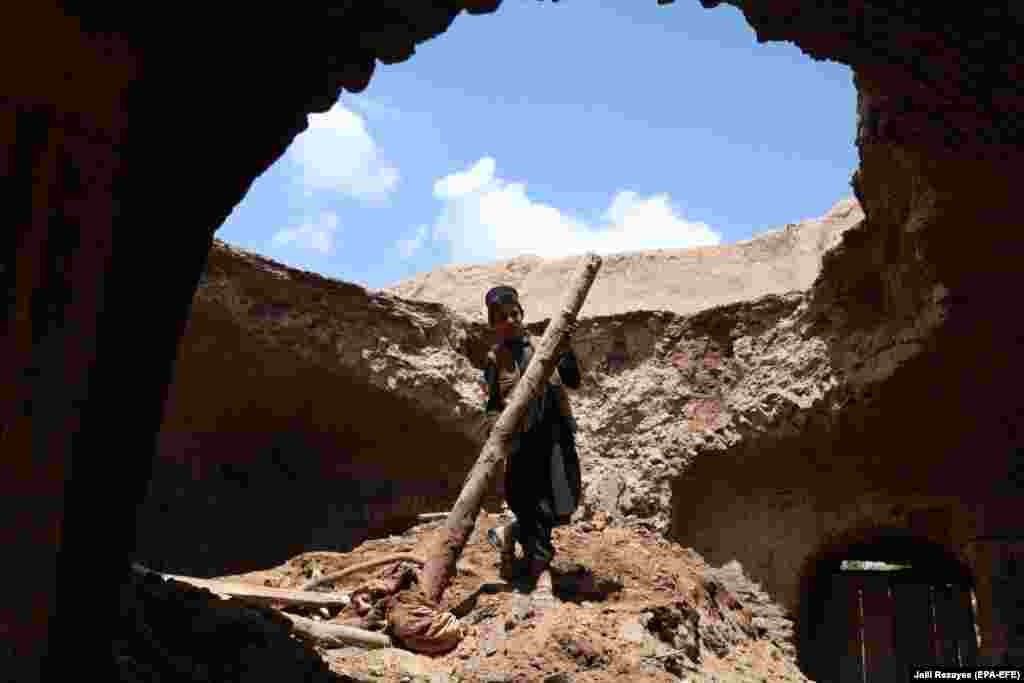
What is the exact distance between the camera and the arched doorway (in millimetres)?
9578

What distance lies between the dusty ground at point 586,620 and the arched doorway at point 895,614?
3.59 meters

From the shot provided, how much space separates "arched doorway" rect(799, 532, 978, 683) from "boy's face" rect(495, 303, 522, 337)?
4.99m

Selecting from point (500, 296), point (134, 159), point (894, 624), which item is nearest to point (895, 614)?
point (894, 624)

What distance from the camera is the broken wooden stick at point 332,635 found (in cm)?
453

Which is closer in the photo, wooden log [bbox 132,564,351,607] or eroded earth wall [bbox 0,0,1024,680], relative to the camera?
eroded earth wall [bbox 0,0,1024,680]

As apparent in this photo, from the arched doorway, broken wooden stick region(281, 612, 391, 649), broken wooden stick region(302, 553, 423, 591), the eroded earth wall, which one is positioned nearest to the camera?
the eroded earth wall

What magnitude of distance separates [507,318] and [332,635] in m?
1.95

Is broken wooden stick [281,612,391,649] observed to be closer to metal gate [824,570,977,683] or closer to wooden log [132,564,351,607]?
wooden log [132,564,351,607]

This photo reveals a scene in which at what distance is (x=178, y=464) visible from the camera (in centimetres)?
934

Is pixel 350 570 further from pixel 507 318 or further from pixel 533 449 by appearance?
pixel 507 318

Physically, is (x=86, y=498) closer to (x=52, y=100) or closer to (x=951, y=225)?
(x=52, y=100)

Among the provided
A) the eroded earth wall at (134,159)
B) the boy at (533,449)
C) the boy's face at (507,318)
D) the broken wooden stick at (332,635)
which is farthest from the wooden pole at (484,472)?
the eroded earth wall at (134,159)

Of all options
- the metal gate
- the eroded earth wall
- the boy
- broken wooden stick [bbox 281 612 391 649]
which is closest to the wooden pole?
the boy

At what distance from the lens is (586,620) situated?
4781mm
